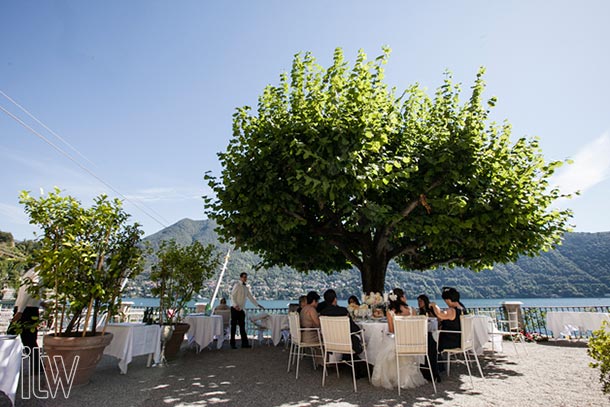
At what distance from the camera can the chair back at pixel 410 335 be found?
16.7 feet

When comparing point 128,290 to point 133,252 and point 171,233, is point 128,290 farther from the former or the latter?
point 171,233

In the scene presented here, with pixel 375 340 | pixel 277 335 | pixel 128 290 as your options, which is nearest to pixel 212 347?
pixel 277 335

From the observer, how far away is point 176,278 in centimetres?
791

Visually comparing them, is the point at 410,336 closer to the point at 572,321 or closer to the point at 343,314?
the point at 343,314

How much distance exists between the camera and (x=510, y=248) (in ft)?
27.3

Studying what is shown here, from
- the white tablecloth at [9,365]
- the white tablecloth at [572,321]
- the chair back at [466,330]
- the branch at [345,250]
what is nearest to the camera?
the white tablecloth at [9,365]

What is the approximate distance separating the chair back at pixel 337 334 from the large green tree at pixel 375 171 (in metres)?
2.43

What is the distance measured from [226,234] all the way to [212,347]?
13.6ft

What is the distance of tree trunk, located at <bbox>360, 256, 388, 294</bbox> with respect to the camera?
9523 millimetres

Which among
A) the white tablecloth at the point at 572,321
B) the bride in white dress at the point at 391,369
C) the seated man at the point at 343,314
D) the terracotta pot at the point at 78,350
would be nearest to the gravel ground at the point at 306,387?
→ the bride in white dress at the point at 391,369

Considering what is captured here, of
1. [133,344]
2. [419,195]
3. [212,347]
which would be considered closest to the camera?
[133,344]

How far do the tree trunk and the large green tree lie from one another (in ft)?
3.36

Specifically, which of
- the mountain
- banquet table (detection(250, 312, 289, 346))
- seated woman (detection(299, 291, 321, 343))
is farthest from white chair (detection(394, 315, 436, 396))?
the mountain

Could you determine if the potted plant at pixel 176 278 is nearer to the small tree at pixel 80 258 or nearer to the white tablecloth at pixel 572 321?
the small tree at pixel 80 258
